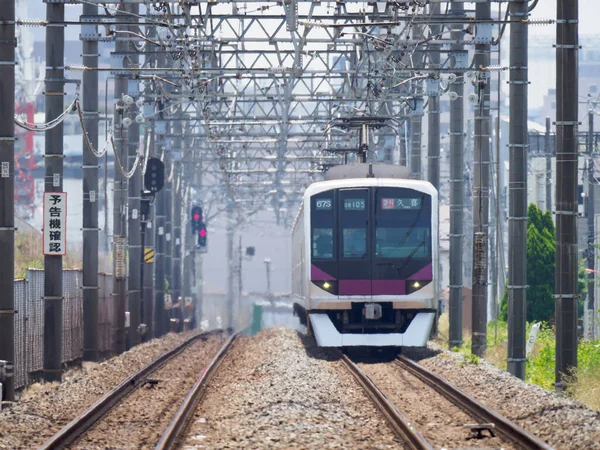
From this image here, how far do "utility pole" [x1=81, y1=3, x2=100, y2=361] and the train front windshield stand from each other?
428cm

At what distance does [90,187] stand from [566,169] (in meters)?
10.2

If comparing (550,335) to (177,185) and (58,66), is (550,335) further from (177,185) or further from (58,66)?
(177,185)

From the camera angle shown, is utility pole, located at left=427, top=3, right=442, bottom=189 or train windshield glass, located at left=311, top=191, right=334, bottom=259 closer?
train windshield glass, located at left=311, top=191, right=334, bottom=259

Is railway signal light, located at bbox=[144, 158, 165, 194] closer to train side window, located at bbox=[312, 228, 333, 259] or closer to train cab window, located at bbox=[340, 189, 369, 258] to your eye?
train side window, located at bbox=[312, 228, 333, 259]

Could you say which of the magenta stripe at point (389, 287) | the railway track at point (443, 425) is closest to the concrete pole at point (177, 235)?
the magenta stripe at point (389, 287)

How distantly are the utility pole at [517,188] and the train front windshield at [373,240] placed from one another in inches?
97.4

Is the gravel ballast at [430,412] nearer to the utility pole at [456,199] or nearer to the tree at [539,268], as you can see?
the utility pole at [456,199]

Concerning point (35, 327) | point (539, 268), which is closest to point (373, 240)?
point (35, 327)

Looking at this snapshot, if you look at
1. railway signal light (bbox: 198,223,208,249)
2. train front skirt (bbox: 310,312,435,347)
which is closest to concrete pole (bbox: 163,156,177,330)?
railway signal light (bbox: 198,223,208,249)

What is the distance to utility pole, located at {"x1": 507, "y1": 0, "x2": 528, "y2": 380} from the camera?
18203 millimetres

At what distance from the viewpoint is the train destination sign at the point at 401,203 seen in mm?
20969

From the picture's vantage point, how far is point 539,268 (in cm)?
3372

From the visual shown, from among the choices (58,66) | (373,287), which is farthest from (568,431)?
(58,66)

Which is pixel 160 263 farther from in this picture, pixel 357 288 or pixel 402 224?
pixel 402 224
